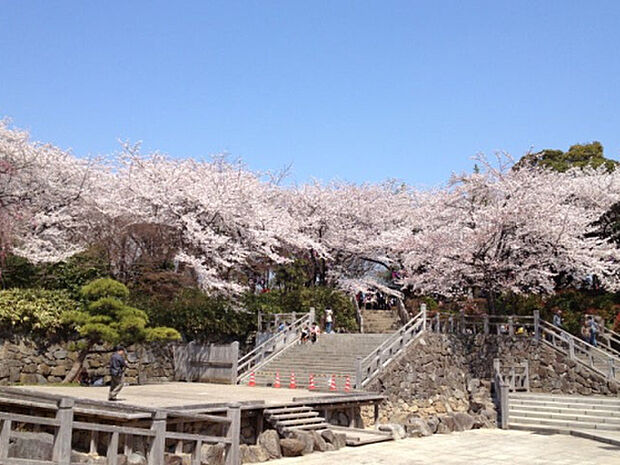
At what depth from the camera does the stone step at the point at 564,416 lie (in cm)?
2086

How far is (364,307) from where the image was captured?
41.0 metres

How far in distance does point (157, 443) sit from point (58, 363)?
43.8ft

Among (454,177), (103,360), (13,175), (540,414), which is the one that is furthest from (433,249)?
(13,175)

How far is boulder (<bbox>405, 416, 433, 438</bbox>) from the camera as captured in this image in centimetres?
1852

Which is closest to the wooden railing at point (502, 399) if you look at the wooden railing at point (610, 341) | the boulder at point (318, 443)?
the wooden railing at point (610, 341)

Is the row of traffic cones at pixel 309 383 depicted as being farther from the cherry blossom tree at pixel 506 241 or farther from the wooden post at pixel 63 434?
the wooden post at pixel 63 434

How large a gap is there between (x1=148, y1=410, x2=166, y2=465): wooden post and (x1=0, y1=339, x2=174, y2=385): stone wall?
39.9 feet

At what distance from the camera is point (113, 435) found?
1110cm

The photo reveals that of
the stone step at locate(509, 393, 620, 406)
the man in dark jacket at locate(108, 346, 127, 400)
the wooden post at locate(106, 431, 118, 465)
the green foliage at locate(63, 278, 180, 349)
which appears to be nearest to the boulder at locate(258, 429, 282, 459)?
the man in dark jacket at locate(108, 346, 127, 400)

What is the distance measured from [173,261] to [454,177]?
46.9 ft

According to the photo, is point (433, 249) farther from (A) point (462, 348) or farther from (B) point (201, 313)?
(B) point (201, 313)

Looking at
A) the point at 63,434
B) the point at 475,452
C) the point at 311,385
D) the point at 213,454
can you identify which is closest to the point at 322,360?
the point at 311,385

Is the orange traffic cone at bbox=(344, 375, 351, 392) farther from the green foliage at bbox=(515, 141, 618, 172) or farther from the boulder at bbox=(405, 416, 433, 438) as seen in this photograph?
the green foliage at bbox=(515, 141, 618, 172)

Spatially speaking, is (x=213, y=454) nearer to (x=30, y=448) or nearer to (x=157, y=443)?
(x=157, y=443)
